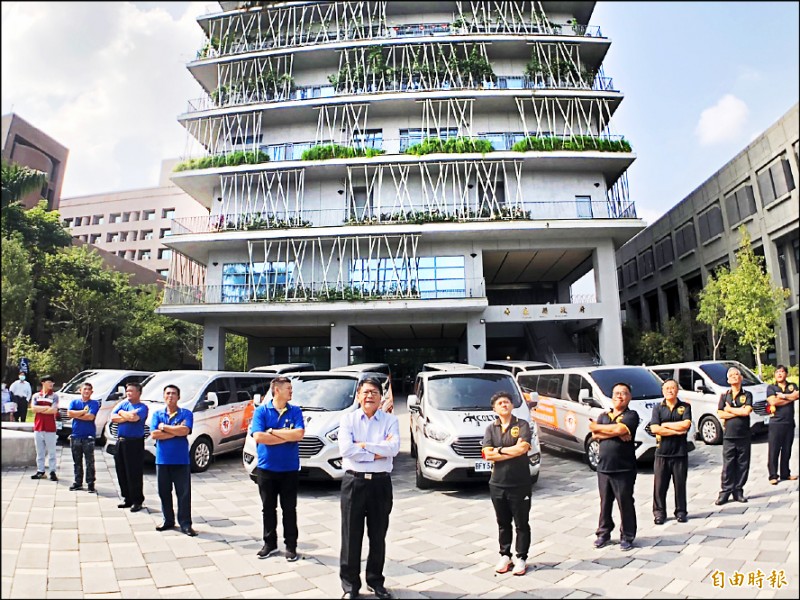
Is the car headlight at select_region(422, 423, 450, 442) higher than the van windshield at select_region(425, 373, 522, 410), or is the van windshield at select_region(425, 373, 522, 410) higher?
the van windshield at select_region(425, 373, 522, 410)

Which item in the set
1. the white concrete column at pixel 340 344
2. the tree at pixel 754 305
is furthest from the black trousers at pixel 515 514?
the white concrete column at pixel 340 344

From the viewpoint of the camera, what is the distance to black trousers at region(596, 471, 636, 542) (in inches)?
207

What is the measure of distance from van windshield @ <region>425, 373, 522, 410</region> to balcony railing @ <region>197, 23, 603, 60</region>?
22.2m

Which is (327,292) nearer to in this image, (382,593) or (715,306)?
(715,306)

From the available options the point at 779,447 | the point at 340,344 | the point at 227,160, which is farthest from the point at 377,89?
the point at 779,447

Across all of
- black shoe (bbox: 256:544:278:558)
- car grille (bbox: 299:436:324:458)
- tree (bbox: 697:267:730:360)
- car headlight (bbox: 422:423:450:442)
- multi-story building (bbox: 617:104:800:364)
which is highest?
multi-story building (bbox: 617:104:800:364)

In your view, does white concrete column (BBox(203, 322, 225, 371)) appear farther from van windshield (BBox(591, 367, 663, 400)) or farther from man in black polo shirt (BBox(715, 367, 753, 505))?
man in black polo shirt (BBox(715, 367, 753, 505))

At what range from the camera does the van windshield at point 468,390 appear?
8.65m

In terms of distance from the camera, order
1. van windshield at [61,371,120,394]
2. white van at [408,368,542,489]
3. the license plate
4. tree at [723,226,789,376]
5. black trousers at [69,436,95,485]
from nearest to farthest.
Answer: the license plate → white van at [408,368,542,489] → black trousers at [69,436,95,485] → van windshield at [61,371,120,394] → tree at [723,226,789,376]

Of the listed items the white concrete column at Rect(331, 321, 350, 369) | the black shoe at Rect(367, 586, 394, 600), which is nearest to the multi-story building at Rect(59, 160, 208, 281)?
the white concrete column at Rect(331, 321, 350, 369)

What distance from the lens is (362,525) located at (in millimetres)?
4285

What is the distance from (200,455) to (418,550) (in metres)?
6.21

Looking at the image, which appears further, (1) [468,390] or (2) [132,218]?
(2) [132,218]

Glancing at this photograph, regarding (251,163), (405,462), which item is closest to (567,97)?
(251,163)
